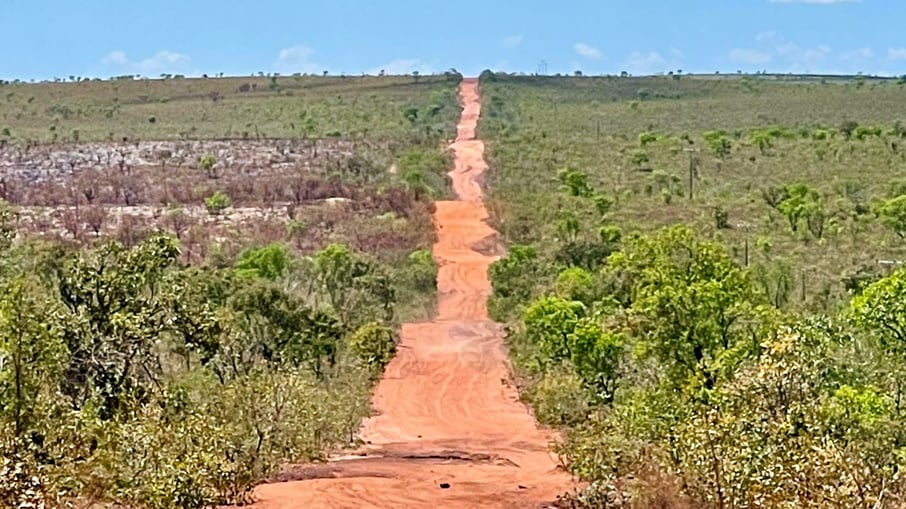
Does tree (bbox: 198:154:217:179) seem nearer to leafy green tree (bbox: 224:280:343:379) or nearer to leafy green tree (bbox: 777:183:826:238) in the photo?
leafy green tree (bbox: 777:183:826:238)

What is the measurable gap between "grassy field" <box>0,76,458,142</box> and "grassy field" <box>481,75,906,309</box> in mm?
8584

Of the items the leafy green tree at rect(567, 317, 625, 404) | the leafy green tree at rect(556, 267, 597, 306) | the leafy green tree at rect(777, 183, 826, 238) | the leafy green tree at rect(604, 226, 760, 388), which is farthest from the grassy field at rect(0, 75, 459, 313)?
the leafy green tree at rect(604, 226, 760, 388)

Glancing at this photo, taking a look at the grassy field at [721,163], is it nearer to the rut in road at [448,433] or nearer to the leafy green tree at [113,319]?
the rut in road at [448,433]

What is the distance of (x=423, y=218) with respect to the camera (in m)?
56.5

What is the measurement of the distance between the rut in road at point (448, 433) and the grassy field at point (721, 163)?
6.32 m

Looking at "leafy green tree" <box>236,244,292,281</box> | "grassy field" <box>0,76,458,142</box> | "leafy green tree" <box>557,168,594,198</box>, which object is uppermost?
"grassy field" <box>0,76,458,142</box>

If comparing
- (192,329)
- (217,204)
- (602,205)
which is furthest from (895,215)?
(192,329)

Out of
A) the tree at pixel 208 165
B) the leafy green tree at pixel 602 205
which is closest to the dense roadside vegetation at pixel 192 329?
the tree at pixel 208 165

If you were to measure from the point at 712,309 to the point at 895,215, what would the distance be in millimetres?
28347

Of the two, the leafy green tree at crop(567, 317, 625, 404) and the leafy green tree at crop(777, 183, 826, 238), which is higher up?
the leafy green tree at crop(777, 183, 826, 238)

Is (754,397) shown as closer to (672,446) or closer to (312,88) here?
(672,446)

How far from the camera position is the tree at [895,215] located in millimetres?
44969

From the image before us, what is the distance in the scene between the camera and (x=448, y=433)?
27109 millimetres

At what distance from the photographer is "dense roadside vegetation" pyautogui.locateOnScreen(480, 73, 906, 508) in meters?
13.4
